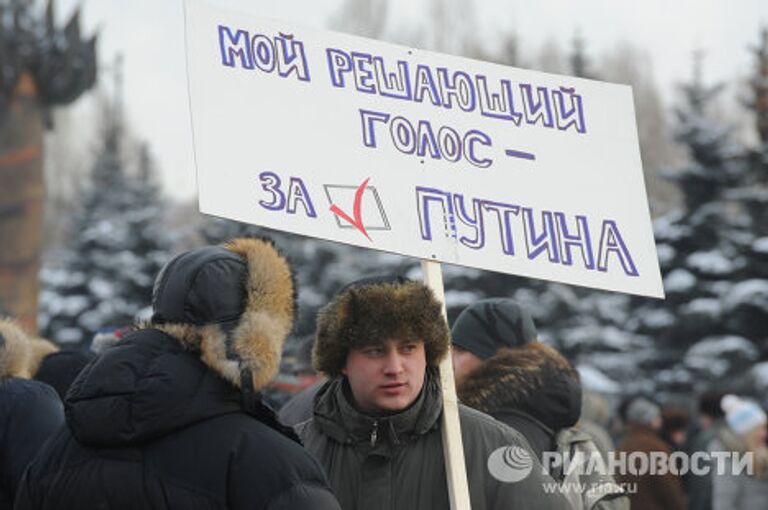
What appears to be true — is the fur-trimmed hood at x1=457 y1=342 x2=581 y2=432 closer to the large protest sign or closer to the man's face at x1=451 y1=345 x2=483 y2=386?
the man's face at x1=451 y1=345 x2=483 y2=386

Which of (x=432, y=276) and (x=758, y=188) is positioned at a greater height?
(x=758, y=188)


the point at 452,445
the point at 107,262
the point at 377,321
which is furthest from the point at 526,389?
the point at 107,262

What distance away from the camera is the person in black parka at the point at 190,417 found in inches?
131

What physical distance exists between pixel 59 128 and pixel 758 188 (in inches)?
2174

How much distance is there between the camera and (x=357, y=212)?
451 cm

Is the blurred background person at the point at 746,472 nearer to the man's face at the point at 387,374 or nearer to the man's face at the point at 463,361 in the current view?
the man's face at the point at 463,361

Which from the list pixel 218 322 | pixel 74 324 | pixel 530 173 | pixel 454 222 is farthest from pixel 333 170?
pixel 74 324

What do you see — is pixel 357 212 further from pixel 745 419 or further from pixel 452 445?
pixel 745 419

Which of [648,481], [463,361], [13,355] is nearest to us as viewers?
[13,355]

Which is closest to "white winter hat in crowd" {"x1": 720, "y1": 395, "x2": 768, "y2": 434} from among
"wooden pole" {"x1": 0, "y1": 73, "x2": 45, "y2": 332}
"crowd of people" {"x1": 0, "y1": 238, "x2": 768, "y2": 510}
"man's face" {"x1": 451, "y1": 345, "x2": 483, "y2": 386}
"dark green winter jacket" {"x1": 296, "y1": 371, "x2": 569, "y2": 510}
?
"crowd of people" {"x1": 0, "y1": 238, "x2": 768, "y2": 510}

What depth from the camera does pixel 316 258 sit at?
33.1 m

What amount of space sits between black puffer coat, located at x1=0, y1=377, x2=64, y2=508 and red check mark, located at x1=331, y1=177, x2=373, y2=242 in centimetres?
148

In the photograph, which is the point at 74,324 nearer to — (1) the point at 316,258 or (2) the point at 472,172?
(1) the point at 316,258

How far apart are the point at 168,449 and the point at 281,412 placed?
2.54 meters
